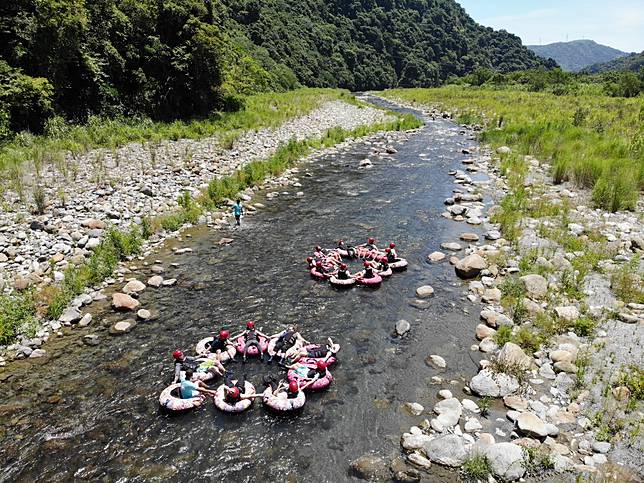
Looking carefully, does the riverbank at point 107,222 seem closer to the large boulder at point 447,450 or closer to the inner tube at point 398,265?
the inner tube at point 398,265

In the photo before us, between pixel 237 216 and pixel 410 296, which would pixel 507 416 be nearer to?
pixel 410 296

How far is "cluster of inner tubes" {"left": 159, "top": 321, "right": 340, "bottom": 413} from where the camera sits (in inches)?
402

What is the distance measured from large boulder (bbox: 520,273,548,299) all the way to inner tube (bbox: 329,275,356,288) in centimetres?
585

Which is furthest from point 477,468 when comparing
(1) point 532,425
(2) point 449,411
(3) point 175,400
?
(3) point 175,400

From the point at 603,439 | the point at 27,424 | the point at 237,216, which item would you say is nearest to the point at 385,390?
the point at 603,439

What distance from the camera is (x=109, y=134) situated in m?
28.9

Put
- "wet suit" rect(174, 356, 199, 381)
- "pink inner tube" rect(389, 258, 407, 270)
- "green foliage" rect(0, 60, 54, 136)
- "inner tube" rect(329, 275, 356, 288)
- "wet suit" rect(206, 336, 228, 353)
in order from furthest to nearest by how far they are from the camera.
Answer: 1. "green foliage" rect(0, 60, 54, 136)
2. "pink inner tube" rect(389, 258, 407, 270)
3. "inner tube" rect(329, 275, 356, 288)
4. "wet suit" rect(206, 336, 228, 353)
5. "wet suit" rect(174, 356, 199, 381)

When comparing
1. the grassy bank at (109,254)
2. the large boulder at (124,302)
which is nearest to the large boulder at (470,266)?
the large boulder at (124,302)

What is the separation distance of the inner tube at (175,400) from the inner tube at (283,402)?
1633 mm

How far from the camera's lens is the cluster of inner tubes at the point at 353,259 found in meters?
15.7

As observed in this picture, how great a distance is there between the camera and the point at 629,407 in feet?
30.5

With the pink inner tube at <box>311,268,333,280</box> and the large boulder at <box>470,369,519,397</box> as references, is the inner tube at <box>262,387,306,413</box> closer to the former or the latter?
the large boulder at <box>470,369,519,397</box>

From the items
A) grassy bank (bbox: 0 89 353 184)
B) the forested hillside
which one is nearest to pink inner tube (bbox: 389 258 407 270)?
grassy bank (bbox: 0 89 353 184)

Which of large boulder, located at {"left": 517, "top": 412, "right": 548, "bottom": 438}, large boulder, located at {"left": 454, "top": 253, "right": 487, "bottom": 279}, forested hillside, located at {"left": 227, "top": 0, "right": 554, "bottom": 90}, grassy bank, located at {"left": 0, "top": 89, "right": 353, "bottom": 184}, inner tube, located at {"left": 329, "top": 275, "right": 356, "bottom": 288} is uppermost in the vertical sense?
forested hillside, located at {"left": 227, "top": 0, "right": 554, "bottom": 90}
